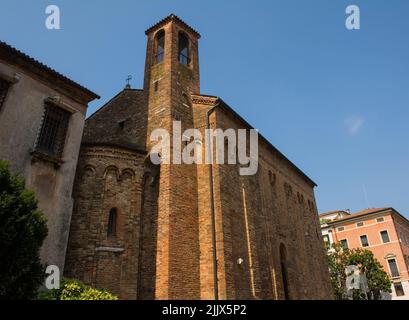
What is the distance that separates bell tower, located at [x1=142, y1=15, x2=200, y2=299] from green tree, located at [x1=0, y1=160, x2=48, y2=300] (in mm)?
4958

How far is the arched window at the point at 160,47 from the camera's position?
18120 millimetres

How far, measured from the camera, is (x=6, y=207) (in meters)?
7.45

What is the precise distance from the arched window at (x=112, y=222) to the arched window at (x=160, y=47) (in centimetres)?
882

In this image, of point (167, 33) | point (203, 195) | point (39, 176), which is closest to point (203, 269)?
point (203, 195)

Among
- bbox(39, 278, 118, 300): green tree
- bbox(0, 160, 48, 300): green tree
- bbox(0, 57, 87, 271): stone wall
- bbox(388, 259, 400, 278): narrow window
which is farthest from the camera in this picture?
bbox(388, 259, 400, 278): narrow window

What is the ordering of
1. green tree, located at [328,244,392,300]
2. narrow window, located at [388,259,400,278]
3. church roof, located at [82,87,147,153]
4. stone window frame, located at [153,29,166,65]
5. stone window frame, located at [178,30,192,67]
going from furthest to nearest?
narrow window, located at [388,259,400,278], green tree, located at [328,244,392,300], stone window frame, located at [178,30,192,67], stone window frame, located at [153,29,166,65], church roof, located at [82,87,147,153]

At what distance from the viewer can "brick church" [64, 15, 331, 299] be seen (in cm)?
1194

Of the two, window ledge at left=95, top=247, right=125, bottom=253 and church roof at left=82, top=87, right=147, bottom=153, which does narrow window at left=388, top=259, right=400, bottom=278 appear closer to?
church roof at left=82, top=87, right=147, bottom=153

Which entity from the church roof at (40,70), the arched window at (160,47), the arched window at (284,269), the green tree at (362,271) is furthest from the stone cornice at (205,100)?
the green tree at (362,271)

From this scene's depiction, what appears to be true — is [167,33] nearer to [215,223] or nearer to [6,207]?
[215,223]

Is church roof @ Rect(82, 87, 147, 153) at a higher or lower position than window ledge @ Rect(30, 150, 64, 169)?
higher

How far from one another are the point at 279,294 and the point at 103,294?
9439 millimetres

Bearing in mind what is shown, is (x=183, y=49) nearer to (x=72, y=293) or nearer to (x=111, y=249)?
(x=111, y=249)

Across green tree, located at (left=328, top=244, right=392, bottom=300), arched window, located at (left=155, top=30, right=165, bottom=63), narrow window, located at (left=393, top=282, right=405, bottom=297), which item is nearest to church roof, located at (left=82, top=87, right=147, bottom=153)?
arched window, located at (left=155, top=30, right=165, bottom=63)
